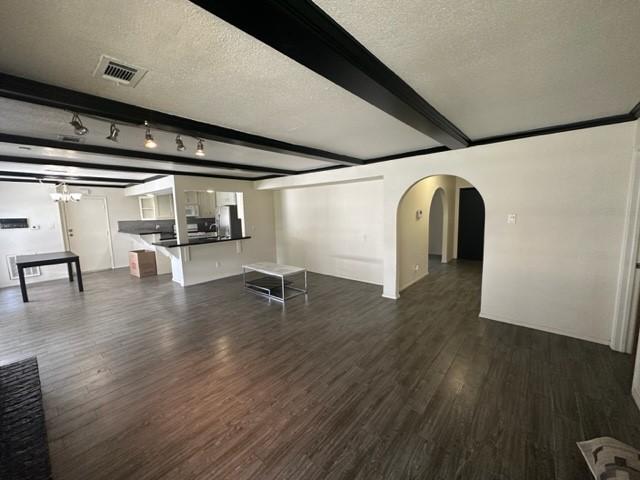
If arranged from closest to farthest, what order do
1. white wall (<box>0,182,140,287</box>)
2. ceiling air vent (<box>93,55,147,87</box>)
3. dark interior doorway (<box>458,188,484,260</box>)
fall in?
1. ceiling air vent (<box>93,55,147,87</box>)
2. white wall (<box>0,182,140,287</box>)
3. dark interior doorway (<box>458,188,484,260</box>)

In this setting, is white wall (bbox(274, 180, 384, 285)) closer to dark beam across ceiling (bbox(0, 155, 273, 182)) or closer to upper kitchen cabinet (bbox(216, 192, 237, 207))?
upper kitchen cabinet (bbox(216, 192, 237, 207))

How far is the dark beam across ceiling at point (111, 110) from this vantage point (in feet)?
5.45

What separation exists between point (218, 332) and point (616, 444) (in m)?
3.69

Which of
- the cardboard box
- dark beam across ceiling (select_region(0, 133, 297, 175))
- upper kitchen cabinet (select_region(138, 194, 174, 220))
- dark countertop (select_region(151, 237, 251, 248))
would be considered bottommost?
the cardboard box

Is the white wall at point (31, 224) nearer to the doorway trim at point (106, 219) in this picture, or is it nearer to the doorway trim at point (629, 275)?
the doorway trim at point (106, 219)

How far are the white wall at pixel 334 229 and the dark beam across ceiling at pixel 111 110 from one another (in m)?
2.76

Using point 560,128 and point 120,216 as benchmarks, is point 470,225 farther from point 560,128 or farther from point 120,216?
point 120,216

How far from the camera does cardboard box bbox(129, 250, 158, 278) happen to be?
6.47m

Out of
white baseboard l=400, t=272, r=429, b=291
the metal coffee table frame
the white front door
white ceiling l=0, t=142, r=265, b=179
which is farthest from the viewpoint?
the white front door

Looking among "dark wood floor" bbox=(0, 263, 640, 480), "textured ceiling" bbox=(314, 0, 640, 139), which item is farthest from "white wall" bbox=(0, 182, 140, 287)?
"textured ceiling" bbox=(314, 0, 640, 139)

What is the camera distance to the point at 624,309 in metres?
2.68

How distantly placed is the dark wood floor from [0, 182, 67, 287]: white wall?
3.00 meters

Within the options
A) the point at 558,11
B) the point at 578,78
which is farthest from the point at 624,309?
the point at 558,11

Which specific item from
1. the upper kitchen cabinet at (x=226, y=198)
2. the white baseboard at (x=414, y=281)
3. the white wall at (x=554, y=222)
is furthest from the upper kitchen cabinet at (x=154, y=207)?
the white wall at (x=554, y=222)
